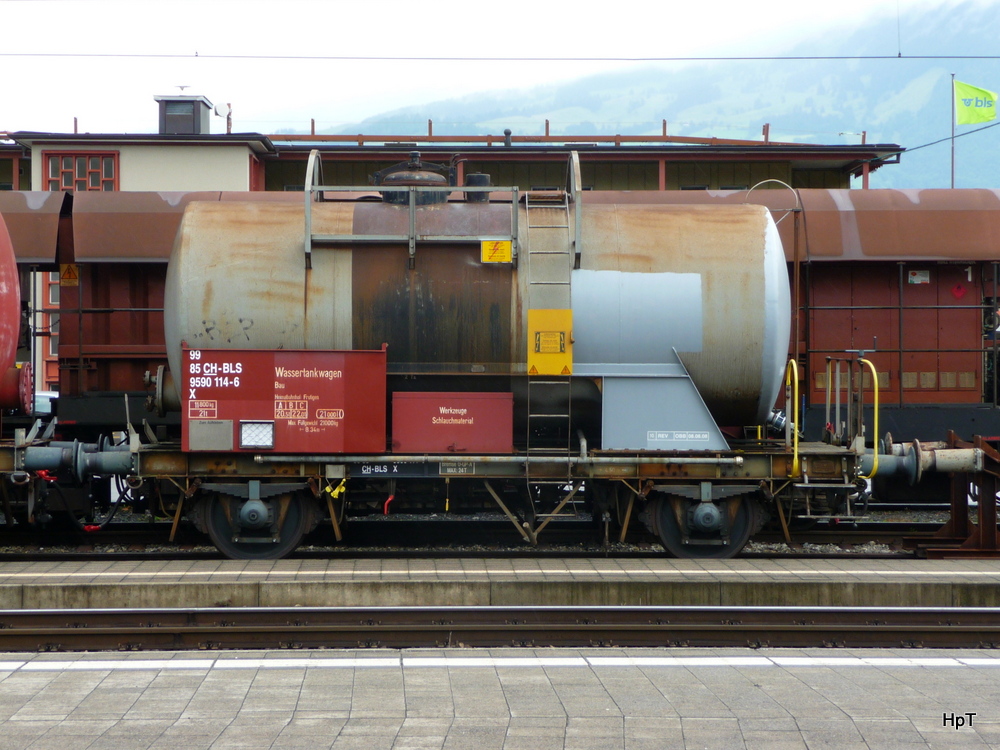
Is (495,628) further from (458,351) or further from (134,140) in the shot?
(134,140)

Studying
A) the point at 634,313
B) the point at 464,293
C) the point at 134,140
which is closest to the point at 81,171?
the point at 134,140

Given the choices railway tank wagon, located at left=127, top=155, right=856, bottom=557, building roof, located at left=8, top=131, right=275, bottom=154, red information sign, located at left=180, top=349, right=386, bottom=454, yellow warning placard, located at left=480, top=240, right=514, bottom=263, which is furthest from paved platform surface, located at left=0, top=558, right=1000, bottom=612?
building roof, located at left=8, top=131, right=275, bottom=154

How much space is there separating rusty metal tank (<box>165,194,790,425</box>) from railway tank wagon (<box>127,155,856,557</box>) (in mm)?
22

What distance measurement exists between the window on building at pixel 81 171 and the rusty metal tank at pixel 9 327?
1412cm

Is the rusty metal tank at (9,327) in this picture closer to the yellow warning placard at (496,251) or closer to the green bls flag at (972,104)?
the yellow warning placard at (496,251)

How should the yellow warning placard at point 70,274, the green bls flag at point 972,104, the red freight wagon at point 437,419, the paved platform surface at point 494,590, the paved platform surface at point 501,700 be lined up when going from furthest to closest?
the green bls flag at point 972,104
the yellow warning placard at point 70,274
the red freight wagon at point 437,419
the paved platform surface at point 494,590
the paved platform surface at point 501,700

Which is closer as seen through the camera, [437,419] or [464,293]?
[464,293]

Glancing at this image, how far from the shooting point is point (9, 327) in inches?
407

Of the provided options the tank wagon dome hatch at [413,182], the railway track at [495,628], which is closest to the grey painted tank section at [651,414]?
the railway track at [495,628]

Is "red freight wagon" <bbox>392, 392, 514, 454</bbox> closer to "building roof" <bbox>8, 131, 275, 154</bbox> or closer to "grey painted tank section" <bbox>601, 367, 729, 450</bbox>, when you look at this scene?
"grey painted tank section" <bbox>601, 367, 729, 450</bbox>

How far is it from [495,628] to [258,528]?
146 inches

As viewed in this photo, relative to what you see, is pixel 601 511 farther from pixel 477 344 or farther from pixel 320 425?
pixel 320 425

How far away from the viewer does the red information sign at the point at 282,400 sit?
9922 millimetres

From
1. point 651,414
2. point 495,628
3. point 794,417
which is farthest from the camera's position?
point 794,417
